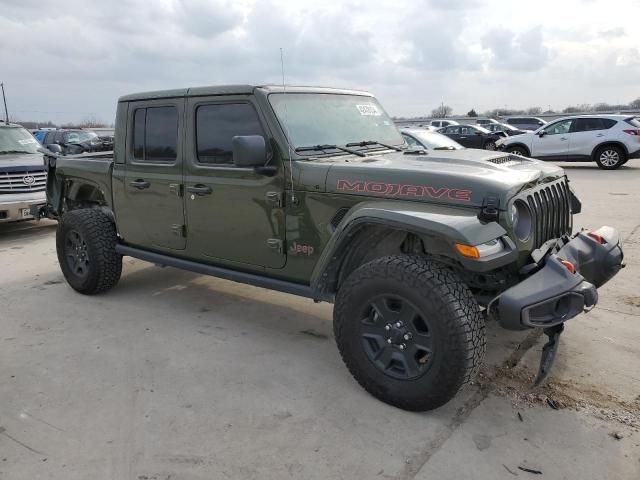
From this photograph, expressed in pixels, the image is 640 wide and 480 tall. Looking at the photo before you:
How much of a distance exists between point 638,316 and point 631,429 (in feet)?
5.91

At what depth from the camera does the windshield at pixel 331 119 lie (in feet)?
12.4

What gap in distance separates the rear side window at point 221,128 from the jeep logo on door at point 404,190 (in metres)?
0.80

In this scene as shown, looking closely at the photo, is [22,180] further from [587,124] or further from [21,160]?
[587,124]

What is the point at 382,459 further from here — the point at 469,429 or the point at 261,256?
the point at 261,256

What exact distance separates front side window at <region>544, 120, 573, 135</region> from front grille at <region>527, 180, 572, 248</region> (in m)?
13.3

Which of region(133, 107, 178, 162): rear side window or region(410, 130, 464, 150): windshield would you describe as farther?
region(410, 130, 464, 150): windshield

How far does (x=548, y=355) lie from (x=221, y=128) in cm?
272

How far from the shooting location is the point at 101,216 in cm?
513

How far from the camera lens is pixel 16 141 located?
29.9ft

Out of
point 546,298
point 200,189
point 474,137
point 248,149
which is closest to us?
point 546,298

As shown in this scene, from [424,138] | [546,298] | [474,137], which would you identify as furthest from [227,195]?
[474,137]

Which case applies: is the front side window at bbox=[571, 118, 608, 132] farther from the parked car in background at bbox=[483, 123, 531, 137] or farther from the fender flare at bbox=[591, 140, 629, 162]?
the parked car in background at bbox=[483, 123, 531, 137]

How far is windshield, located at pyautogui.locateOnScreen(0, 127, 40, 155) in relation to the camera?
8.91 meters

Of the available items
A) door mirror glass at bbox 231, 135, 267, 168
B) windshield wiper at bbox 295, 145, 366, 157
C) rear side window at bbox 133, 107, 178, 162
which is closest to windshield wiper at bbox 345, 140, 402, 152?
windshield wiper at bbox 295, 145, 366, 157
